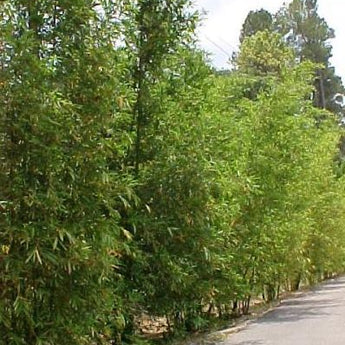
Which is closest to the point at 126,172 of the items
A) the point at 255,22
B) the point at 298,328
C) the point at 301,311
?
the point at 298,328

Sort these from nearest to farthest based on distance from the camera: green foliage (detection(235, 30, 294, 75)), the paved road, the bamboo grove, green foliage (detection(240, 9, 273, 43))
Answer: the bamboo grove < the paved road < green foliage (detection(235, 30, 294, 75)) < green foliage (detection(240, 9, 273, 43))

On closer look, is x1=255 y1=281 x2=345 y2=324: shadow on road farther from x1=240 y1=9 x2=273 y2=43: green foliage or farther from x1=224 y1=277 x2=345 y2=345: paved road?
x1=240 y1=9 x2=273 y2=43: green foliage

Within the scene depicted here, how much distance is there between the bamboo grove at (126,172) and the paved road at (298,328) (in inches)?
28.8

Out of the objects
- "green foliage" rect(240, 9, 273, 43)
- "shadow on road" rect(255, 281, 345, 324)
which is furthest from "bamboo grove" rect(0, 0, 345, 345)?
"green foliage" rect(240, 9, 273, 43)

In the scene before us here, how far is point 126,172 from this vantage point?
782cm

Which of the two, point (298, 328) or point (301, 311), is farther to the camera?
point (301, 311)

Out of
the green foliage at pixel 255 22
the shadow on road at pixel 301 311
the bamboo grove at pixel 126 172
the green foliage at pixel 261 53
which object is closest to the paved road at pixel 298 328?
the shadow on road at pixel 301 311

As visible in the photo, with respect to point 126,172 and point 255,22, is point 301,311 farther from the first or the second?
point 255,22

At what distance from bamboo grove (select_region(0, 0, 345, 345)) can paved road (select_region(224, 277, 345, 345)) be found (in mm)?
732

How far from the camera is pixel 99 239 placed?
19.2 feet

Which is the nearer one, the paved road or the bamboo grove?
the bamboo grove

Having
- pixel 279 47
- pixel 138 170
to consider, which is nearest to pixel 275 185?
pixel 138 170

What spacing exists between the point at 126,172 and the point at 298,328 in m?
4.51

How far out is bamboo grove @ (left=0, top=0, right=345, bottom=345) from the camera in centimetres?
545
